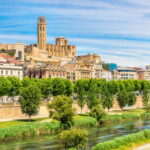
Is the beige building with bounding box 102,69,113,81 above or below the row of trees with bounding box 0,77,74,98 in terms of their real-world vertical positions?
above

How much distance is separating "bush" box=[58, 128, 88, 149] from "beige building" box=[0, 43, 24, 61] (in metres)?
111

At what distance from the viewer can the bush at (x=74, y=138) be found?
41.6m

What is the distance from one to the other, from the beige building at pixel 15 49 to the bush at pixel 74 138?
111 m

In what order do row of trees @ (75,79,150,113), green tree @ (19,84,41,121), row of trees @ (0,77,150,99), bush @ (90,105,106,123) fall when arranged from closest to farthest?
green tree @ (19,84,41,121) < bush @ (90,105,106,123) < row of trees @ (0,77,150,99) < row of trees @ (75,79,150,113)

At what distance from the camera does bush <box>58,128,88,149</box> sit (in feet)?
136

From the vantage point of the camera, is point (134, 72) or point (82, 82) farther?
point (134, 72)

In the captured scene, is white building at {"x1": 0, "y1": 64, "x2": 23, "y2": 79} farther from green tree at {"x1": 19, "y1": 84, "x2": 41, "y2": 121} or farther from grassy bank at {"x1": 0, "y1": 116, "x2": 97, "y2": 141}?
grassy bank at {"x1": 0, "y1": 116, "x2": 97, "y2": 141}

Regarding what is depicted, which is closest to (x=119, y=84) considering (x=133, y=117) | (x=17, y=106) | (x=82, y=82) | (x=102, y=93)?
(x=82, y=82)

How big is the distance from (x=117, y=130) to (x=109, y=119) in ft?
45.5

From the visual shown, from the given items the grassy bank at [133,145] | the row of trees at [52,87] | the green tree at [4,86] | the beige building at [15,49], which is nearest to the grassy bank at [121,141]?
the grassy bank at [133,145]

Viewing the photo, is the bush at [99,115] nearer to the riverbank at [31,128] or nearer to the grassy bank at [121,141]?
the riverbank at [31,128]

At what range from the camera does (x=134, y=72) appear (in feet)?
636

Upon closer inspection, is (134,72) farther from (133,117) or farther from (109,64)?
(133,117)

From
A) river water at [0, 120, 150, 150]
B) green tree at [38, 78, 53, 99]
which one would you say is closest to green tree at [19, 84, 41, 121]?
river water at [0, 120, 150, 150]
